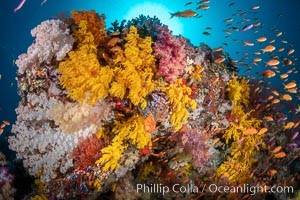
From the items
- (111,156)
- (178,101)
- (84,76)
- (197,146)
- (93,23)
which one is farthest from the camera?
(197,146)

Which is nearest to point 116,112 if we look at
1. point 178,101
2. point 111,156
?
point 111,156

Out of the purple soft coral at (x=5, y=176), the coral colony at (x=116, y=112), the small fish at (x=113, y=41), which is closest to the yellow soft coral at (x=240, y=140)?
the coral colony at (x=116, y=112)

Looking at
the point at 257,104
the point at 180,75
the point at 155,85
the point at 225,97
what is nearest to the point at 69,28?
the point at 155,85

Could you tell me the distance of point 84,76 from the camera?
A: 5051 mm

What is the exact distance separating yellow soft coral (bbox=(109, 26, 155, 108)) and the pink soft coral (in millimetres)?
225

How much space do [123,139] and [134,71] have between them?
1.59 meters

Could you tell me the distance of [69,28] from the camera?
543cm

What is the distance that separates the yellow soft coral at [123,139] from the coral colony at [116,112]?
0.02 m

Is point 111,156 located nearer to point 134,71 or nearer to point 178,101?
point 134,71

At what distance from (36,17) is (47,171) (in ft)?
246

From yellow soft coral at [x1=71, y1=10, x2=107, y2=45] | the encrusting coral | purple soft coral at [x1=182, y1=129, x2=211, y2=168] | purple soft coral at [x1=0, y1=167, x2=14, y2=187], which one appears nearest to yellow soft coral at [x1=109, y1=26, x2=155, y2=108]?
yellow soft coral at [x1=71, y1=10, x2=107, y2=45]

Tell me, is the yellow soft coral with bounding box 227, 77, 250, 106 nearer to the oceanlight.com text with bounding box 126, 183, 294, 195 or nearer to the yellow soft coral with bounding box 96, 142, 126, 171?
the oceanlight.com text with bounding box 126, 183, 294, 195

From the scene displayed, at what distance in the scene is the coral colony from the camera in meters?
5.13

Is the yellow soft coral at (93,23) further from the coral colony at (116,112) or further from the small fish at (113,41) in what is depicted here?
the small fish at (113,41)
